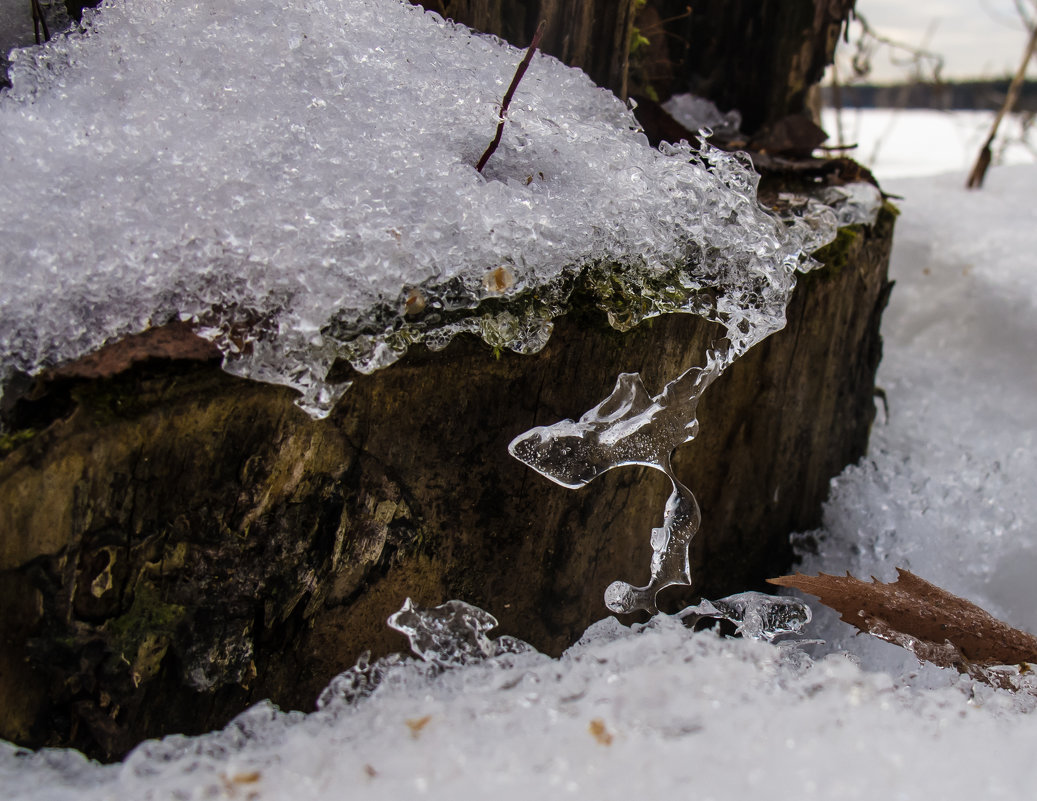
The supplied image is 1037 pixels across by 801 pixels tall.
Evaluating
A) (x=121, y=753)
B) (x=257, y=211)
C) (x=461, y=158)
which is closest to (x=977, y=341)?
(x=461, y=158)

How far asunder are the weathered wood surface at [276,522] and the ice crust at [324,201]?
63 millimetres

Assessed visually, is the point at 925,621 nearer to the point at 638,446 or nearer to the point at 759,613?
the point at 759,613

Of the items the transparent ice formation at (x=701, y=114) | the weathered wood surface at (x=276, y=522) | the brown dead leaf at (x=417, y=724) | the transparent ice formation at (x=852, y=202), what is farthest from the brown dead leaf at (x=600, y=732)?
the transparent ice formation at (x=701, y=114)

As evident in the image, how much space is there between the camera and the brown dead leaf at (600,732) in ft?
2.90

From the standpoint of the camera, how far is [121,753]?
1015 millimetres

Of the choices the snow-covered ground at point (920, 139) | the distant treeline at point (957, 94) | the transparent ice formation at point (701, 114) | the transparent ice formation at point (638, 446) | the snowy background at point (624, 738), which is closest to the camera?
the snowy background at point (624, 738)

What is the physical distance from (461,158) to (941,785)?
0.97 meters

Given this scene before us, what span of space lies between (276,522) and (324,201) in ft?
1.39

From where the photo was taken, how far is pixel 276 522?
3.41 feet

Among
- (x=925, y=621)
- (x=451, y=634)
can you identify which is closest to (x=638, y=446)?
(x=451, y=634)

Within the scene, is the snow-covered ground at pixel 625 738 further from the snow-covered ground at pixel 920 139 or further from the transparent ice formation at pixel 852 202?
the snow-covered ground at pixel 920 139

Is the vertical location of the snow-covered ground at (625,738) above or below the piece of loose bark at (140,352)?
below

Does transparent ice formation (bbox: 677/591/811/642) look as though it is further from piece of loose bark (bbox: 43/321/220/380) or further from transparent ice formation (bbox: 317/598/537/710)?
piece of loose bark (bbox: 43/321/220/380)

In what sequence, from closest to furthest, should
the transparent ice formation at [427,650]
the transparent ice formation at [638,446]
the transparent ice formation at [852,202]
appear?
the transparent ice formation at [427,650] → the transparent ice formation at [638,446] → the transparent ice formation at [852,202]
